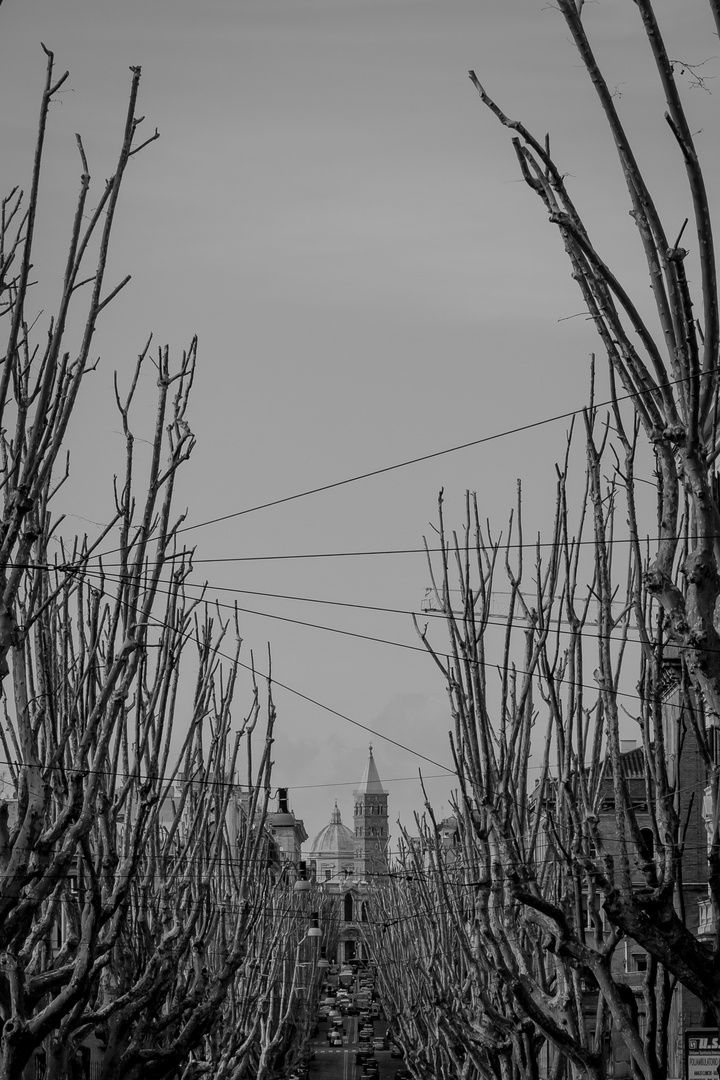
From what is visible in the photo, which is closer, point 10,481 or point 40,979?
point 10,481

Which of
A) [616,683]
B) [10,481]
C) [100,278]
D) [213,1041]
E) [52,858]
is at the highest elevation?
[100,278]

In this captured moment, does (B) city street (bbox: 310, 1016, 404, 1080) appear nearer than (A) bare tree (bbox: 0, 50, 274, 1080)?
No

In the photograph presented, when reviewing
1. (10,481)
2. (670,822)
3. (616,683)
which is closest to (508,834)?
(616,683)

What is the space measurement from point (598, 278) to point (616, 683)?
574cm

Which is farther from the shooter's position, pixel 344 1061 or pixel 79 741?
pixel 344 1061

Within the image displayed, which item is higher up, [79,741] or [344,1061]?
[79,741]

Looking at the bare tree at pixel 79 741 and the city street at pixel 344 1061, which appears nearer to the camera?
the bare tree at pixel 79 741

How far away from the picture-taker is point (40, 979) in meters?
14.6

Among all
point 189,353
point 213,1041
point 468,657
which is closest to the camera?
point 189,353

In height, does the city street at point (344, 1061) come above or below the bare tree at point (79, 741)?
below

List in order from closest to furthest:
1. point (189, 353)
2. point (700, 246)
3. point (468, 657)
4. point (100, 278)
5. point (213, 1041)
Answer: point (700, 246), point (100, 278), point (189, 353), point (468, 657), point (213, 1041)

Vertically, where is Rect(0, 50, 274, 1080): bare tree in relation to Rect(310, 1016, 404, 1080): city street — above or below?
above

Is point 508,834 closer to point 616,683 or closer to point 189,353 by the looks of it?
point 616,683

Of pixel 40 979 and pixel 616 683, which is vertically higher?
pixel 616 683
